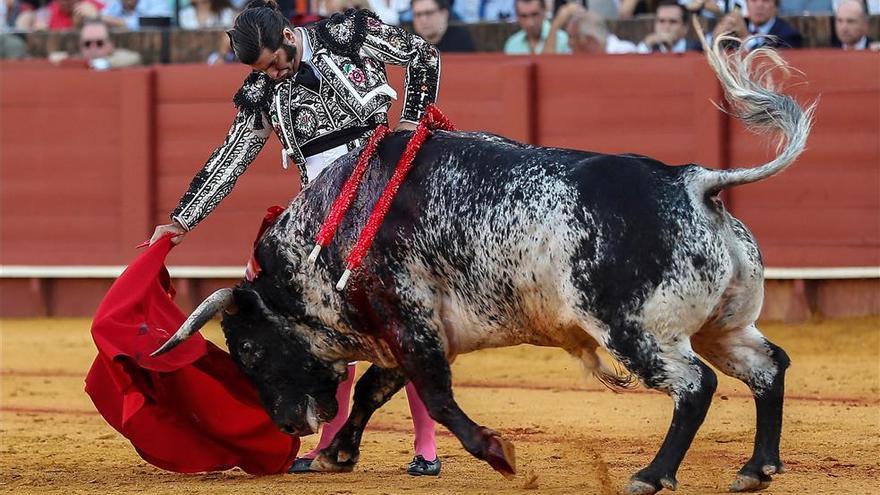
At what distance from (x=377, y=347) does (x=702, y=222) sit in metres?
1.00

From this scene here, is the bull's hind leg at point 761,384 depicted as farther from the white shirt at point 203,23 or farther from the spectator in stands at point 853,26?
the white shirt at point 203,23

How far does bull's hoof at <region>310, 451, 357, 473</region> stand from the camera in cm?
460

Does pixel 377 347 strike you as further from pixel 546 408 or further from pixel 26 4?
pixel 26 4

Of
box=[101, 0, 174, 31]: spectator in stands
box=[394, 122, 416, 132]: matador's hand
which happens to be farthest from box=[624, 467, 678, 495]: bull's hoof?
box=[101, 0, 174, 31]: spectator in stands

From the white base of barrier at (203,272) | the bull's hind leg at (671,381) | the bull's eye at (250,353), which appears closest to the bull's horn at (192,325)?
the bull's eye at (250,353)

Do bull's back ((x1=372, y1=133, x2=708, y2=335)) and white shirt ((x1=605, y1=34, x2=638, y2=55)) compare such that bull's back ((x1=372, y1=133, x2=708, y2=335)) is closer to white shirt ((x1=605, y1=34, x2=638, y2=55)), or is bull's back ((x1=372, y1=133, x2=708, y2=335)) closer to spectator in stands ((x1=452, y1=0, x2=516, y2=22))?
white shirt ((x1=605, y1=34, x2=638, y2=55))

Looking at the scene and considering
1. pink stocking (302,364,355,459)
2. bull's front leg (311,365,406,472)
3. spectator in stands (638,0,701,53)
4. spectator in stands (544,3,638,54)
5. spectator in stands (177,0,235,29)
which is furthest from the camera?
spectator in stands (177,0,235,29)

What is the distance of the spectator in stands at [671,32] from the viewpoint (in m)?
8.40

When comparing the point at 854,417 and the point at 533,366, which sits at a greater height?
the point at 854,417

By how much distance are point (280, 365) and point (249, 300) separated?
20cm

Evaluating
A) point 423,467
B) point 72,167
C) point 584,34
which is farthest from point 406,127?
point 72,167

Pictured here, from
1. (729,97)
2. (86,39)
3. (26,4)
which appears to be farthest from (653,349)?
(26,4)

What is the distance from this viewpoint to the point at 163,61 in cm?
1010

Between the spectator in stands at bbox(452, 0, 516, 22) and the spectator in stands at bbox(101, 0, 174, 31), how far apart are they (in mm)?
2158
